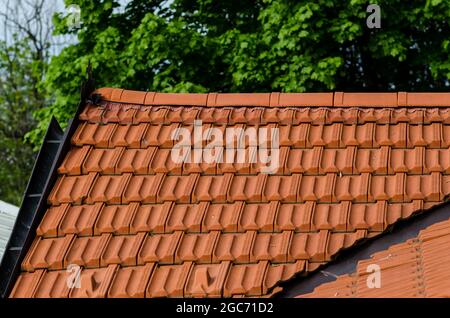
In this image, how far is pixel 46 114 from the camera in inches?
820

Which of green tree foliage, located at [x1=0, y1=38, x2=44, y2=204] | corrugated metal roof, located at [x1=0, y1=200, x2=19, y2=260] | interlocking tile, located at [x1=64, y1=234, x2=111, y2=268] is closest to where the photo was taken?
interlocking tile, located at [x1=64, y1=234, x2=111, y2=268]

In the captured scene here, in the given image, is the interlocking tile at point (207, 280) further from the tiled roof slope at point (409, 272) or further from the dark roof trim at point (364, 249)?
the tiled roof slope at point (409, 272)

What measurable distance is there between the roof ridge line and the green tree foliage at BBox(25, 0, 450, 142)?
953cm

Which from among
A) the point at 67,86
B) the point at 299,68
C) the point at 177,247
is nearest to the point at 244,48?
the point at 299,68

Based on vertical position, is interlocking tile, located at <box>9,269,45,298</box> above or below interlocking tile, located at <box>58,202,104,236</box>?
below

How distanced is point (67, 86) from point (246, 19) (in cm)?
339

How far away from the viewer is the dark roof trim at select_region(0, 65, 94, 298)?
311 inches

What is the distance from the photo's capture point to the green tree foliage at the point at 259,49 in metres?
19.0

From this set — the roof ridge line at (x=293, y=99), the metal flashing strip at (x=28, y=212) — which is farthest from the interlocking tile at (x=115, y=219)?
the roof ridge line at (x=293, y=99)

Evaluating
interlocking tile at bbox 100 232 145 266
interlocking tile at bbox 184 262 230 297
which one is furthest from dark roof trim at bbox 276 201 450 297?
interlocking tile at bbox 100 232 145 266

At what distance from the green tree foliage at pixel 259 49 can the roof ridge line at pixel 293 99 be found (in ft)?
31.3

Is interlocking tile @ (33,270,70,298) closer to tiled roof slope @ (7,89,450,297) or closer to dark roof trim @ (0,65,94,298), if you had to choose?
tiled roof slope @ (7,89,450,297)

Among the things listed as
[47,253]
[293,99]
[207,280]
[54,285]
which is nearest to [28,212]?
[47,253]
